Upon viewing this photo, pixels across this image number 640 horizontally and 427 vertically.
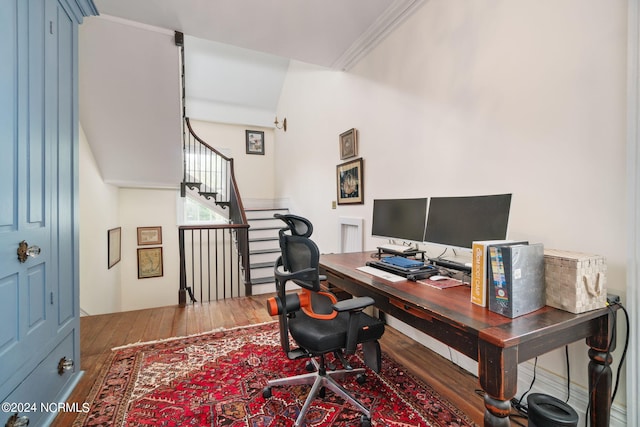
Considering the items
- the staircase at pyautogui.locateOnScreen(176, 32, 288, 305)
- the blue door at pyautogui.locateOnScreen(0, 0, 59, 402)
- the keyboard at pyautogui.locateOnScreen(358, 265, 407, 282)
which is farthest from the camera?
the staircase at pyautogui.locateOnScreen(176, 32, 288, 305)

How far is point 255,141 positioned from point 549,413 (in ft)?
20.9

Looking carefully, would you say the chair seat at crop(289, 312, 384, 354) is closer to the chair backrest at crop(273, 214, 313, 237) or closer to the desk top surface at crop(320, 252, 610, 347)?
the desk top surface at crop(320, 252, 610, 347)

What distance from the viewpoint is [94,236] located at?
3.57 meters

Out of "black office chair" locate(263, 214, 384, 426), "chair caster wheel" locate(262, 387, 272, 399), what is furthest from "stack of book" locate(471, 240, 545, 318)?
"chair caster wheel" locate(262, 387, 272, 399)

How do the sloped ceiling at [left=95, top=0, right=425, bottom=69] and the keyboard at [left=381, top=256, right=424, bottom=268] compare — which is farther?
the sloped ceiling at [left=95, top=0, right=425, bottom=69]

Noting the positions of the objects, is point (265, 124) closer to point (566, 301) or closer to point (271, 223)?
point (271, 223)

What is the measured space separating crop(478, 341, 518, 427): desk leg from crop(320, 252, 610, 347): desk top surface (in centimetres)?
4

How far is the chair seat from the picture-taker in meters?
1.42

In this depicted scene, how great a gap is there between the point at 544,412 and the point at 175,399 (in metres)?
1.89

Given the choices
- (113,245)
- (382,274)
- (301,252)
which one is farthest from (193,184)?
(382,274)

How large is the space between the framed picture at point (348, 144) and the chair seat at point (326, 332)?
6.38ft

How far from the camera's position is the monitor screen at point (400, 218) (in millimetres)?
1925

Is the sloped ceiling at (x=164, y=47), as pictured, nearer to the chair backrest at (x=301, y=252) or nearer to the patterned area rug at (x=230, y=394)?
the chair backrest at (x=301, y=252)

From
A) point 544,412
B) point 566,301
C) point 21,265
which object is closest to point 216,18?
point 21,265
